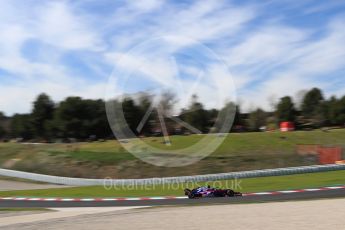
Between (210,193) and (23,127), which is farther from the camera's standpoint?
(23,127)

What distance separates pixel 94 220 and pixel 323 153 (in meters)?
30.8

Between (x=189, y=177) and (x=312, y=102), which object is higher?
(x=312, y=102)

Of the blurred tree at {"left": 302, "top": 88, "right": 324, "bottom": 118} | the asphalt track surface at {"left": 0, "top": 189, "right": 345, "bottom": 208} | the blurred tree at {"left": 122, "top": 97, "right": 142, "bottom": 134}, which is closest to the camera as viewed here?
the asphalt track surface at {"left": 0, "top": 189, "right": 345, "bottom": 208}

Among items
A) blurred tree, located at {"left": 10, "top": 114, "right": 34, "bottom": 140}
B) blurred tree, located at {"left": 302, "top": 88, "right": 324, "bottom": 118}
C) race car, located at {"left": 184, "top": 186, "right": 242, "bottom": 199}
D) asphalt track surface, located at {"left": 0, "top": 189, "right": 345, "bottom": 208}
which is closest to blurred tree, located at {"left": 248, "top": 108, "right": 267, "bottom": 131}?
blurred tree, located at {"left": 302, "top": 88, "right": 324, "bottom": 118}

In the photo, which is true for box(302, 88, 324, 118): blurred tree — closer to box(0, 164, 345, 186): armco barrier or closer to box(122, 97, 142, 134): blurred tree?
box(122, 97, 142, 134): blurred tree

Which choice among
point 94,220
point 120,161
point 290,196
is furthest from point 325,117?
point 94,220

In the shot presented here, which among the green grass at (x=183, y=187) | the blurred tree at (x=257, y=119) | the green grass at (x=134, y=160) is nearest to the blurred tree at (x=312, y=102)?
the blurred tree at (x=257, y=119)

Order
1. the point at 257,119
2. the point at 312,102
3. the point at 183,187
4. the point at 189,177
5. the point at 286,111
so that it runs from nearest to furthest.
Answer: the point at 183,187
the point at 189,177
the point at 257,119
the point at 286,111
the point at 312,102

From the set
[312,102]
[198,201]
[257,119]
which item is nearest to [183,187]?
[198,201]

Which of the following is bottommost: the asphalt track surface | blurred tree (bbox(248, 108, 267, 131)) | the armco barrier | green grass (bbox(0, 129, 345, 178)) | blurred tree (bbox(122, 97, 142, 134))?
the asphalt track surface

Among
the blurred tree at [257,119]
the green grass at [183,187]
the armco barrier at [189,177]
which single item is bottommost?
the green grass at [183,187]

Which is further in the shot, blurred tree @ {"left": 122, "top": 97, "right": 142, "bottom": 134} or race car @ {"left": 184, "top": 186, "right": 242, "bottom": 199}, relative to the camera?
blurred tree @ {"left": 122, "top": 97, "right": 142, "bottom": 134}

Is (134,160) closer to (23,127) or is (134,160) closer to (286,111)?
(23,127)

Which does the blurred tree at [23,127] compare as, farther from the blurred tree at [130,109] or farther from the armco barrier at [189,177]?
the armco barrier at [189,177]
